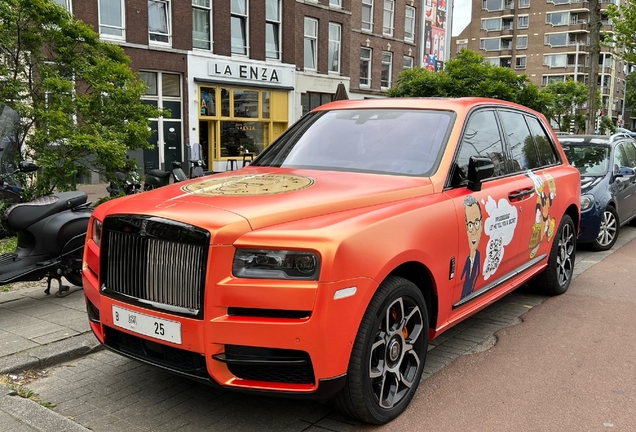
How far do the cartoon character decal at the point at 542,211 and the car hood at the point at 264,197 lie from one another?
5.83 ft

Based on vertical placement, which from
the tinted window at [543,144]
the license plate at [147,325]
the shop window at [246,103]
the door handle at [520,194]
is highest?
the shop window at [246,103]

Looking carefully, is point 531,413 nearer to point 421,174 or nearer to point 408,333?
point 408,333

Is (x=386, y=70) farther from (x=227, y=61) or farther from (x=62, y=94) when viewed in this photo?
(x=62, y=94)

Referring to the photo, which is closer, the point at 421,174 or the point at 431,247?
the point at 431,247

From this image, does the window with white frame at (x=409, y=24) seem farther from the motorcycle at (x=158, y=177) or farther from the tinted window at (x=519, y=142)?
the tinted window at (x=519, y=142)

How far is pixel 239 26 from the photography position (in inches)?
931

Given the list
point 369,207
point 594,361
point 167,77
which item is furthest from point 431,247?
point 167,77

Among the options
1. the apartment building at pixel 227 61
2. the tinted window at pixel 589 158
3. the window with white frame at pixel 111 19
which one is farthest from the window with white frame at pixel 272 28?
the tinted window at pixel 589 158

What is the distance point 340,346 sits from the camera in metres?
2.71

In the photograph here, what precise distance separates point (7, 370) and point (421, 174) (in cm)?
306

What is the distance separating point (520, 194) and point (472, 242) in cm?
103

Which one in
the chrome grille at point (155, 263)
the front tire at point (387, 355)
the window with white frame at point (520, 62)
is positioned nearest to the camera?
the chrome grille at point (155, 263)

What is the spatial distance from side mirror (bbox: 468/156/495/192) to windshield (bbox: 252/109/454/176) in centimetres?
24

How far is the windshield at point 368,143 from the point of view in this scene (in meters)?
3.93
